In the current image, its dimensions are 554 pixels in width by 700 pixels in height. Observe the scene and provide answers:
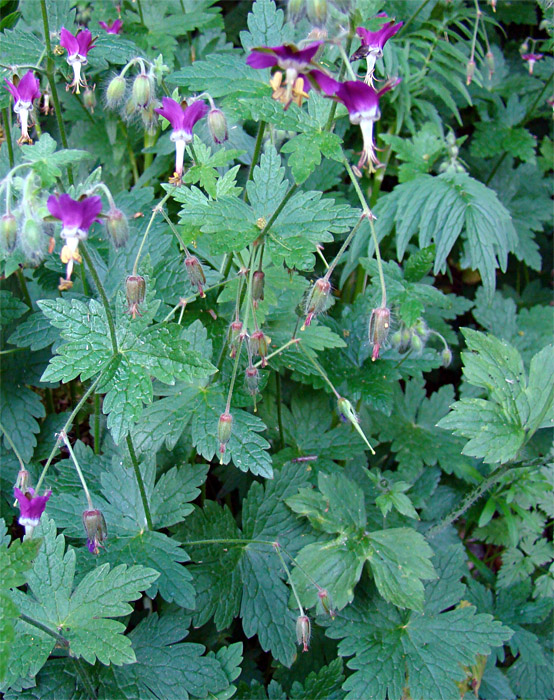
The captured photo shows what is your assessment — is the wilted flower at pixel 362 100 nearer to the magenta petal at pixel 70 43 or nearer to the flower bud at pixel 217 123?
the flower bud at pixel 217 123

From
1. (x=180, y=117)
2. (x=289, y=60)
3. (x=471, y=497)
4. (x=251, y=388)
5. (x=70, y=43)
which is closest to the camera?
(x=289, y=60)

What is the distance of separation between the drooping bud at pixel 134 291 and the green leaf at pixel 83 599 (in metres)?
0.74

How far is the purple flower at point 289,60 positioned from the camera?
132 centimetres

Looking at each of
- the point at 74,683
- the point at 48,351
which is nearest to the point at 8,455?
the point at 48,351

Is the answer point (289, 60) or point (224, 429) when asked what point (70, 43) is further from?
point (224, 429)

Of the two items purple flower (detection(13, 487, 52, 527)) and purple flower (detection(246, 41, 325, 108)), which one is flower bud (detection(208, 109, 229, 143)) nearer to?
purple flower (detection(246, 41, 325, 108))

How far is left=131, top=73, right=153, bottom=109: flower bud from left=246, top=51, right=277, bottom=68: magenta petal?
0.70 m

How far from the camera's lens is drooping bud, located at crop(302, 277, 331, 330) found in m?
1.76

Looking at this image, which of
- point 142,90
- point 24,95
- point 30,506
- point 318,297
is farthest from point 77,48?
point 30,506

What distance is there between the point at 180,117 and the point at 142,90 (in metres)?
0.20

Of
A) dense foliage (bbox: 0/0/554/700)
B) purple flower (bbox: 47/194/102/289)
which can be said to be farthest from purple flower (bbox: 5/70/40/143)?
purple flower (bbox: 47/194/102/289)

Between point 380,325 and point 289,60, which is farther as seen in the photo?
point 380,325

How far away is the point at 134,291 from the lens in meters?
1.74

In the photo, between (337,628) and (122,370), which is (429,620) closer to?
(337,628)
